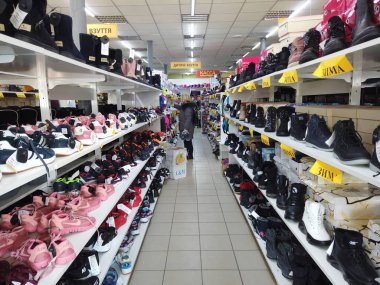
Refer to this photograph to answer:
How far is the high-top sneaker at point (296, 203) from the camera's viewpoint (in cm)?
183

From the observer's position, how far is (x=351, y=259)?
1228mm

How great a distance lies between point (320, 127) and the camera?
1.56 metres

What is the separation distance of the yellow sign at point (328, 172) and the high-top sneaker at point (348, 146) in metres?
0.07

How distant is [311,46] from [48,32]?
157 cm

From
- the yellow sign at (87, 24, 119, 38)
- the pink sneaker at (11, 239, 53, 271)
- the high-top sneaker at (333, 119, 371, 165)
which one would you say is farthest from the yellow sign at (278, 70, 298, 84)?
the yellow sign at (87, 24, 119, 38)

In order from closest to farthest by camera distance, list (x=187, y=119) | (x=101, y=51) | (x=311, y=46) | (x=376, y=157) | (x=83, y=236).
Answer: (x=376, y=157)
(x=83, y=236)
(x=311, y=46)
(x=101, y=51)
(x=187, y=119)

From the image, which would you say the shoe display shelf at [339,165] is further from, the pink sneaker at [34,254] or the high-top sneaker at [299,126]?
the pink sneaker at [34,254]

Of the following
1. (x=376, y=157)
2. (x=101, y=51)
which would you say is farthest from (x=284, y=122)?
(x=101, y=51)

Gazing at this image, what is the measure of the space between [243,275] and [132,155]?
6.17 ft

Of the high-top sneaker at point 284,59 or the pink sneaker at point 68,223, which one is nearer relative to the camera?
the pink sneaker at point 68,223

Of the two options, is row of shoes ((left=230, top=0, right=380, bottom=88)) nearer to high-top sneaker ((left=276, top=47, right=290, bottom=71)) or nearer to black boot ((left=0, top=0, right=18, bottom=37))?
high-top sneaker ((left=276, top=47, right=290, bottom=71))

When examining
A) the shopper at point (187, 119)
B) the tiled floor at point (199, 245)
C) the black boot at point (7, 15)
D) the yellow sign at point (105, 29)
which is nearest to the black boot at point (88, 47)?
the black boot at point (7, 15)

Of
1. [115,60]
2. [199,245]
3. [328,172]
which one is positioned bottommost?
[199,245]

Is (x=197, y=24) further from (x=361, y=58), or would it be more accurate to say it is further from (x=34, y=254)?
(x=34, y=254)
